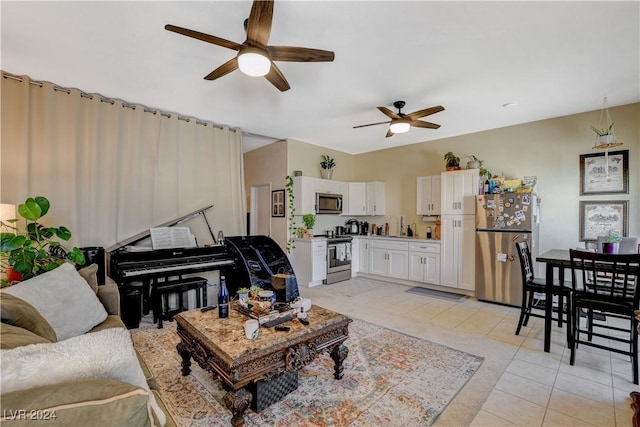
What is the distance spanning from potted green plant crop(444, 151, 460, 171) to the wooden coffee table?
3.80m

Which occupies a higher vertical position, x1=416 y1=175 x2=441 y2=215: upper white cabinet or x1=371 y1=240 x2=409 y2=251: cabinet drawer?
x1=416 y1=175 x2=441 y2=215: upper white cabinet

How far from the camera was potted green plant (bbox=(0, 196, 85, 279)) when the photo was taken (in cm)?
250

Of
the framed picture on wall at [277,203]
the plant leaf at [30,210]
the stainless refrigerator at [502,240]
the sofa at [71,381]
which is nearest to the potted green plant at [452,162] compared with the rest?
the stainless refrigerator at [502,240]

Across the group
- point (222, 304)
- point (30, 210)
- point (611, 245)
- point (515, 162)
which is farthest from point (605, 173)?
point (30, 210)

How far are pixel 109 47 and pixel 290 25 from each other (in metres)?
1.69

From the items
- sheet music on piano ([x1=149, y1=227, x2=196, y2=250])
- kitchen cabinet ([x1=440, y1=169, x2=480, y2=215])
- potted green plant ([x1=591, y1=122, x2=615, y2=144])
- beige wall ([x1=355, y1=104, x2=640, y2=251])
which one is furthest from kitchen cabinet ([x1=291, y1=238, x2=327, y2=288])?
potted green plant ([x1=591, y1=122, x2=615, y2=144])

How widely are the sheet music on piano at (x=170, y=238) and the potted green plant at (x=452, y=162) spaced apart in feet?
14.2

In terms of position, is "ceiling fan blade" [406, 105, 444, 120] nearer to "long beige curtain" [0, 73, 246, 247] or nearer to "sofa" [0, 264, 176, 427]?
"long beige curtain" [0, 73, 246, 247]

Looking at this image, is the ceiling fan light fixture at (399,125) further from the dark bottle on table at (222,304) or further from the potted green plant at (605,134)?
the dark bottle on table at (222,304)

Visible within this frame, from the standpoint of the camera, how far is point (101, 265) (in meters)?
3.32

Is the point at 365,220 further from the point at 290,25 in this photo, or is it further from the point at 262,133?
the point at 290,25

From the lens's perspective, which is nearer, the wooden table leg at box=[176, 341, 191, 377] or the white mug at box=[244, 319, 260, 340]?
the white mug at box=[244, 319, 260, 340]

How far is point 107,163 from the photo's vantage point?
3662 mm

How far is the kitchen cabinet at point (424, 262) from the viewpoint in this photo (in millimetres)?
5012
